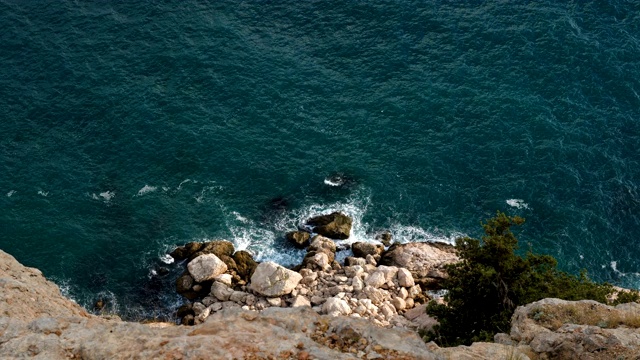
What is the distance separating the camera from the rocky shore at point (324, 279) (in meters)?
78.2

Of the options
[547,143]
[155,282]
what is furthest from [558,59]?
[155,282]

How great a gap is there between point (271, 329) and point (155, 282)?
185ft

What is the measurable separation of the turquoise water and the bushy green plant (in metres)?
25.3

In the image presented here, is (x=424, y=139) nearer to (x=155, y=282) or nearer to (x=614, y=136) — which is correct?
(x=614, y=136)

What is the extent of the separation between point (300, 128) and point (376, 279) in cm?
3099

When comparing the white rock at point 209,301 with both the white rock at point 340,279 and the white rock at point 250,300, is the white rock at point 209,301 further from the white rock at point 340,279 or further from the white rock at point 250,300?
the white rock at point 340,279

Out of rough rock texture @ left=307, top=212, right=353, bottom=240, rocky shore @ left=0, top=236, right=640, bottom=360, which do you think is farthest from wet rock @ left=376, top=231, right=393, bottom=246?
rocky shore @ left=0, top=236, right=640, bottom=360

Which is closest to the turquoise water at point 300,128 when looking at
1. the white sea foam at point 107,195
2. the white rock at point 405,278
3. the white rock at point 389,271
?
the white sea foam at point 107,195

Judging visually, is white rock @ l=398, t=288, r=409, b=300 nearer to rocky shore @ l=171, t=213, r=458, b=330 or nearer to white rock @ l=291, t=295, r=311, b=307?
rocky shore @ l=171, t=213, r=458, b=330

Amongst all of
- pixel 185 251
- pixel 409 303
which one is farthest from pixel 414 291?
pixel 185 251

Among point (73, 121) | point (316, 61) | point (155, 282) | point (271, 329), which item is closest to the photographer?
point (271, 329)

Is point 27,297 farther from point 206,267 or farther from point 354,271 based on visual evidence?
point 354,271

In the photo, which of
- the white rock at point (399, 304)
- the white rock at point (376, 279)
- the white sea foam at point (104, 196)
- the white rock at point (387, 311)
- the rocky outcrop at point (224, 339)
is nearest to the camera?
the rocky outcrop at point (224, 339)

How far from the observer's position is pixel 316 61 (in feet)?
370
